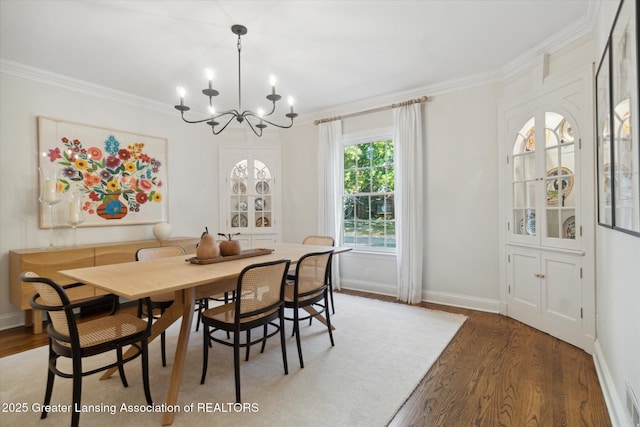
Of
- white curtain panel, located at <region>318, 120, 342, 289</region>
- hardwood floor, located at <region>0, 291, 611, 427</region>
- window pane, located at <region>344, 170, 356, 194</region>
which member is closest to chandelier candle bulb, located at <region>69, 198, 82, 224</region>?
hardwood floor, located at <region>0, 291, 611, 427</region>

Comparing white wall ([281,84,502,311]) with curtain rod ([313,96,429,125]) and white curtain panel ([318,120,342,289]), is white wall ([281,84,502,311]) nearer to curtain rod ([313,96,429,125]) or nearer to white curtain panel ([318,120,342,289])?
curtain rod ([313,96,429,125])

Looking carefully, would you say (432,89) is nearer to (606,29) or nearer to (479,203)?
(479,203)

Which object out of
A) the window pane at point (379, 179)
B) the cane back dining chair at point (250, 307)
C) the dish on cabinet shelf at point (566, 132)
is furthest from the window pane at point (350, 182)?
the cane back dining chair at point (250, 307)

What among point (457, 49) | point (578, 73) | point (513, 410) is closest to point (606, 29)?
point (578, 73)

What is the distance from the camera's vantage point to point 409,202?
410cm

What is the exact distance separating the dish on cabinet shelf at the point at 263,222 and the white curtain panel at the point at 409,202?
89.8 inches

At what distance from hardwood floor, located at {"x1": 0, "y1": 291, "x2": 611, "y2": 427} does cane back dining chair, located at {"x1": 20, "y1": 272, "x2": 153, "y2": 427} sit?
151 cm

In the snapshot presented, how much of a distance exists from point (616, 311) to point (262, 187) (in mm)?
4599

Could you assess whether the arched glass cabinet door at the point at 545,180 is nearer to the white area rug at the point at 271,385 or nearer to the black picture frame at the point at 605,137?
the black picture frame at the point at 605,137

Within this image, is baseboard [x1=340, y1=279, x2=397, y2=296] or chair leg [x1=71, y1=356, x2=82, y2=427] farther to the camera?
baseboard [x1=340, y1=279, x2=397, y2=296]

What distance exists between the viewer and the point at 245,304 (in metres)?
2.07

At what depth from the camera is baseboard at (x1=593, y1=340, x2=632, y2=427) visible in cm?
166

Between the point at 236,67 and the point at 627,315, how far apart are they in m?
3.73

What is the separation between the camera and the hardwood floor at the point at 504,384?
6.10 ft
